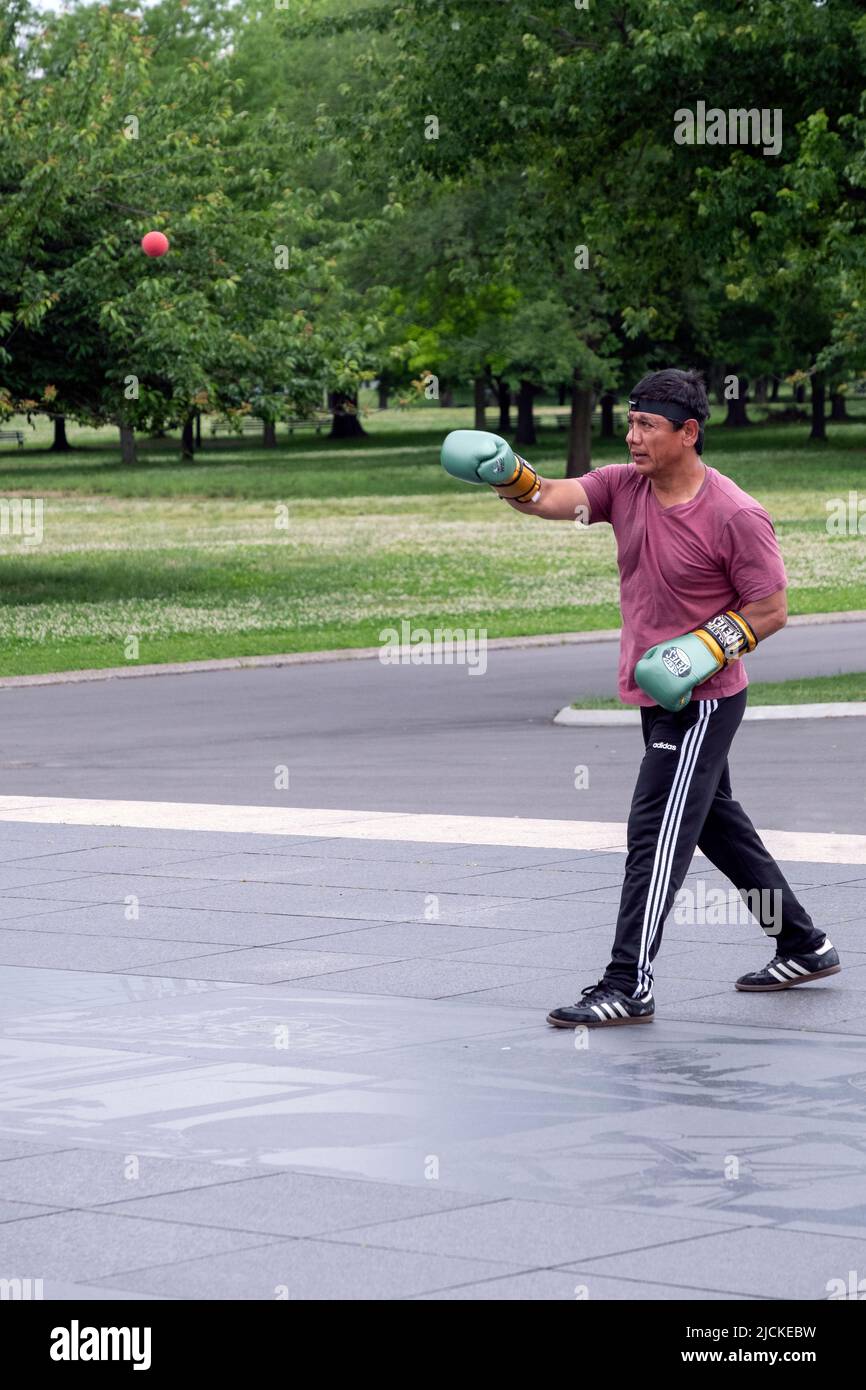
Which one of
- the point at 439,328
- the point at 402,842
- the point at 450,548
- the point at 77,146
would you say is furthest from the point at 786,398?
the point at 402,842

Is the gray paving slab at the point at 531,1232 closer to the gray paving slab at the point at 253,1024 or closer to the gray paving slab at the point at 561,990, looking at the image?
the gray paving slab at the point at 253,1024

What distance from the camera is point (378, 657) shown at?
22.5m

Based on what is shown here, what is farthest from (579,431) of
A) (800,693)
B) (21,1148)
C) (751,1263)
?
(751,1263)

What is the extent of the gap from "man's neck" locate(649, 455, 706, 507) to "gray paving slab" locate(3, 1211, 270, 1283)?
3070 mm

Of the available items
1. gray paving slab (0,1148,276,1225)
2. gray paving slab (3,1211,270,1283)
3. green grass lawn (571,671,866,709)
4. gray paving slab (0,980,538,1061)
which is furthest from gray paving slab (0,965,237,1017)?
green grass lawn (571,671,866,709)

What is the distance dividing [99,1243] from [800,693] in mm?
12852

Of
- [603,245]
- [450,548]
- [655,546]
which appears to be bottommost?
[450,548]

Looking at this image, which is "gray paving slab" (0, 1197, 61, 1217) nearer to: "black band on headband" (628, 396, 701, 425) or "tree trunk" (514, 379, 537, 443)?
"black band on headband" (628, 396, 701, 425)

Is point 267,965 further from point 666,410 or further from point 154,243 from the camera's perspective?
point 154,243

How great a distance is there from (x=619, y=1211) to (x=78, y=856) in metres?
5.87

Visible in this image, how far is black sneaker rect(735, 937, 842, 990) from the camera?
24.8 feet

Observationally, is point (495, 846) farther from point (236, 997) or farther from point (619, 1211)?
point (619, 1211)

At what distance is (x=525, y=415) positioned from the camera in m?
81.3

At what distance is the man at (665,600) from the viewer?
706cm
